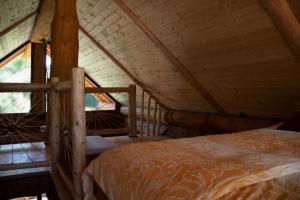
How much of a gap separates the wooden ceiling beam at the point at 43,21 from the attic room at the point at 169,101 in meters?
0.04

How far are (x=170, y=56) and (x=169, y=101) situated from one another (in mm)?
1573

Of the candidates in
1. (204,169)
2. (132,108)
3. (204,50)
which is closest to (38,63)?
(132,108)

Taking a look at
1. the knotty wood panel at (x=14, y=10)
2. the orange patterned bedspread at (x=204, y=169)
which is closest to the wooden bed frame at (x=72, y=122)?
the orange patterned bedspread at (x=204, y=169)

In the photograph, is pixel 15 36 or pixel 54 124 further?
pixel 15 36

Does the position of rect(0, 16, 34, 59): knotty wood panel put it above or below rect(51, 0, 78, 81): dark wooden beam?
above

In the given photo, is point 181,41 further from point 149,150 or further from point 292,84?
point 149,150

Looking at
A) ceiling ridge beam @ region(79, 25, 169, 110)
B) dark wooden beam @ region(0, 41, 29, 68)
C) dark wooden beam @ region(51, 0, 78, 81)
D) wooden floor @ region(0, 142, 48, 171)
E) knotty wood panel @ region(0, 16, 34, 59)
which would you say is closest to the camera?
wooden floor @ region(0, 142, 48, 171)

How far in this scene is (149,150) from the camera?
5.23 feet

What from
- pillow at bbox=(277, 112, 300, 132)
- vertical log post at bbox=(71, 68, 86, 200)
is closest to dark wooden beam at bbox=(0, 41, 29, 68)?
vertical log post at bbox=(71, 68, 86, 200)

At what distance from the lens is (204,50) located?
324 centimetres

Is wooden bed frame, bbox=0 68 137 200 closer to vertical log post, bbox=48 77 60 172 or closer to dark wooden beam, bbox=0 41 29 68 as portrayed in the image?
vertical log post, bbox=48 77 60 172

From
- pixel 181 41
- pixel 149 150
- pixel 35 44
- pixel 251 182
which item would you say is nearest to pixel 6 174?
pixel 149 150

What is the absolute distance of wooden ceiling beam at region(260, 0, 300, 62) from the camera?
2.12m

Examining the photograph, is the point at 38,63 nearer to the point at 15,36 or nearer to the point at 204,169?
the point at 15,36
